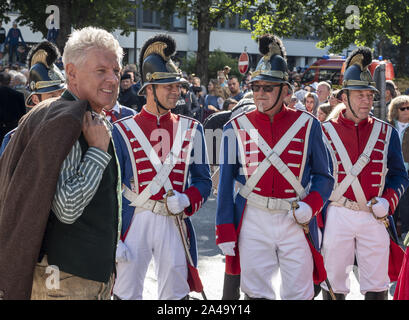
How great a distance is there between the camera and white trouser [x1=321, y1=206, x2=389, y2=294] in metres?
5.25

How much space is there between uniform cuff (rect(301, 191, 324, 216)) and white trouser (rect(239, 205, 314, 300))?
0.17 metres

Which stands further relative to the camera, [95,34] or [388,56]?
[388,56]

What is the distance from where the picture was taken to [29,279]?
2.82 meters

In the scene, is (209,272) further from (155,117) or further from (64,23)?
(64,23)

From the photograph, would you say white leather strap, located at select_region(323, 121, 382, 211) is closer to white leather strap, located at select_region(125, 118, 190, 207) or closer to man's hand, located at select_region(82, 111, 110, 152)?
white leather strap, located at select_region(125, 118, 190, 207)

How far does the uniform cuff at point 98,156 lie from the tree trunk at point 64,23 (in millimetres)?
21045

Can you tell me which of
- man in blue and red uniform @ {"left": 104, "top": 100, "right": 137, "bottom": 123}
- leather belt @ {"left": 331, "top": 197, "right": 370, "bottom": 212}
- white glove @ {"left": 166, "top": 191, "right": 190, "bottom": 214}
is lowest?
leather belt @ {"left": 331, "top": 197, "right": 370, "bottom": 212}

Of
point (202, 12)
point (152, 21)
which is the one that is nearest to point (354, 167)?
point (202, 12)

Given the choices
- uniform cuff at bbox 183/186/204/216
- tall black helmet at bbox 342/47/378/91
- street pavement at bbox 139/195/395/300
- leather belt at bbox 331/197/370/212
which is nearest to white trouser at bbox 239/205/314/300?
street pavement at bbox 139/195/395/300

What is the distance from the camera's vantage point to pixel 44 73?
6164mm
